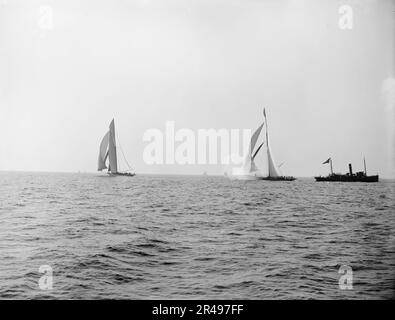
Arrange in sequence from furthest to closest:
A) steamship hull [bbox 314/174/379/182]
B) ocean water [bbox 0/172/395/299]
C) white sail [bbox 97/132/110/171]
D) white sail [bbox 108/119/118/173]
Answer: steamship hull [bbox 314/174/379/182], white sail [bbox 108/119/118/173], white sail [bbox 97/132/110/171], ocean water [bbox 0/172/395/299]

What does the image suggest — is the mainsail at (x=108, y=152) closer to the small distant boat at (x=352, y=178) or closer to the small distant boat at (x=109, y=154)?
the small distant boat at (x=109, y=154)

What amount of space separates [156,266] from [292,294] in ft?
7.83

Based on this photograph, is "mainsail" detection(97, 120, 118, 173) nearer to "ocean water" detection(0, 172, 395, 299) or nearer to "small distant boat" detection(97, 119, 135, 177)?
"small distant boat" detection(97, 119, 135, 177)

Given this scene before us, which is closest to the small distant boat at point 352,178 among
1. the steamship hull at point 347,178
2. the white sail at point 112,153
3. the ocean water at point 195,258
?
the steamship hull at point 347,178

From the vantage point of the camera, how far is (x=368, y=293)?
5.06m

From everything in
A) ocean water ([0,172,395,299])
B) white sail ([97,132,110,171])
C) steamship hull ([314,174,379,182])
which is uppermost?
white sail ([97,132,110,171])

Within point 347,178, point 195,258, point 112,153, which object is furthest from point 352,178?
point 195,258

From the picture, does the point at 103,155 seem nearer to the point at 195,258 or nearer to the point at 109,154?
the point at 109,154

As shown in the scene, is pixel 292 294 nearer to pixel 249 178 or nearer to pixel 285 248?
pixel 285 248

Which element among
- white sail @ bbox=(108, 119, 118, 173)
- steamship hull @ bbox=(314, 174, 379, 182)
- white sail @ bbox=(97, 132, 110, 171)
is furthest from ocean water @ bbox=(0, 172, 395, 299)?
steamship hull @ bbox=(314, 174, 379, 182)

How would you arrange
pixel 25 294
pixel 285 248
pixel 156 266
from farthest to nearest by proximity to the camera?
A: pixel 285 248
pixel 156 266
pixel 25 294
